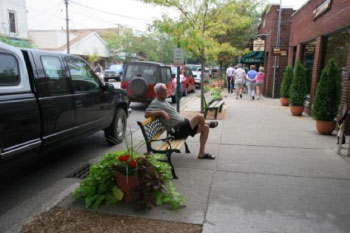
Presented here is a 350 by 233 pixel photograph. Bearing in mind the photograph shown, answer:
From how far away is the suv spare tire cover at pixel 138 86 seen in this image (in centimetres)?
1134

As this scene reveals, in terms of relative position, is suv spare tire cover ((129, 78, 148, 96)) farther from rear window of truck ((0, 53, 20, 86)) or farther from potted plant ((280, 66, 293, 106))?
rear window of truck ((0, 53, 20, 86))

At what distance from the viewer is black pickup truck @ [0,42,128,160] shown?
3.59m

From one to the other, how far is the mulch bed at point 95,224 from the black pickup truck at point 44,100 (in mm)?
923

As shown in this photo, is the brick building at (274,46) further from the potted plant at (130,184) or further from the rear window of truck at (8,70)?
the rear window of truck at (8,70)

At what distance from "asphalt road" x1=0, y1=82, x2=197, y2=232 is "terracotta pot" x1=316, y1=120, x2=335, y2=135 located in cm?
489

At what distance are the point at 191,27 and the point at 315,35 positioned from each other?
4510mm

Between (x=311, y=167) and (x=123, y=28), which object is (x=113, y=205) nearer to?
(x=311, y=167)

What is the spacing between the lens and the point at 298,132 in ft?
25.2

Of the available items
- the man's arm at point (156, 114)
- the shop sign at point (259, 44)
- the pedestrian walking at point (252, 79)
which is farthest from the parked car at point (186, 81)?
the man's arm at point (156, 114)

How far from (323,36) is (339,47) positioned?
0.91 m

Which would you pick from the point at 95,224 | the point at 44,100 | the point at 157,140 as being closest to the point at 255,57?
the point at 157,140

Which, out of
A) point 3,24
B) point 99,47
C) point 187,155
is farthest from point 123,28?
point 187,155

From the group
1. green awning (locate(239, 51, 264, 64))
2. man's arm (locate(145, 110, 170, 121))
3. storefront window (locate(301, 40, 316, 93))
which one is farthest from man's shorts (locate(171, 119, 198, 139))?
green awning (locate(239, 51, 264, 64))

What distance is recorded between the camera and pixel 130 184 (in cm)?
345
